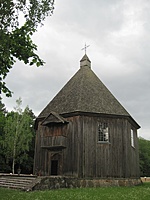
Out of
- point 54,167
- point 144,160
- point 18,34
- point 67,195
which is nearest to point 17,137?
point 54,167

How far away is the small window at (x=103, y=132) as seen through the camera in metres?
20.1

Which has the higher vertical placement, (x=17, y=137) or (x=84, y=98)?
(x=84, y=98)

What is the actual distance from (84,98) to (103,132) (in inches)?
137

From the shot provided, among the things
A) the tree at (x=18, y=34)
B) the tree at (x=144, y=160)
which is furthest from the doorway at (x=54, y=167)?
the tree at (x=144, y=160)

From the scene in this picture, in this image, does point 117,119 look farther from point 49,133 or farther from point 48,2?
point 48,2

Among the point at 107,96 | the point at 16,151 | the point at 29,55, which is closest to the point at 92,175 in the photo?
the point at 107,96

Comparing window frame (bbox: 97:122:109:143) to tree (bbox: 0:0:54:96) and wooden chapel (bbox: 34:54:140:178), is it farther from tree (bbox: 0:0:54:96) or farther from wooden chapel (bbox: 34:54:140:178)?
tree (bbox: 0:0:54:96)

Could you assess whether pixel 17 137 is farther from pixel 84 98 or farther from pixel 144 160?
pixel 144 160

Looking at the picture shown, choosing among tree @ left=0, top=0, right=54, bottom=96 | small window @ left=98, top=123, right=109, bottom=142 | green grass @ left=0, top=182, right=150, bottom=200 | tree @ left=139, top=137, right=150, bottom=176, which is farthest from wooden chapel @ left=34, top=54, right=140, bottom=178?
tree @ left=139, top=137, right=150, bottom=176

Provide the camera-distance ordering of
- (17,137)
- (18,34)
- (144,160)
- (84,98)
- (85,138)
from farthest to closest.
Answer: (144,160), (17,137), (84,98), (85,138), (18,34)

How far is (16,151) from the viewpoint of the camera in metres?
34.7

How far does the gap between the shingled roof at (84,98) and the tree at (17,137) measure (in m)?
13.5

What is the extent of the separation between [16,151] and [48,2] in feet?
98.7

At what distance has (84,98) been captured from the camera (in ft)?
69.7
